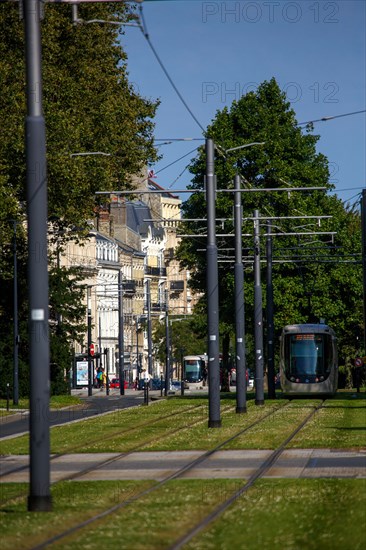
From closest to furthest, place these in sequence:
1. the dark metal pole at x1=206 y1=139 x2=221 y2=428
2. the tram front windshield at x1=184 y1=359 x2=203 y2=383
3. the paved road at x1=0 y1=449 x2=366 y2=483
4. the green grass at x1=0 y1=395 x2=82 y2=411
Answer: the paved road at x1=0 y1=449 x2=366 y2=483
the dark metal pole at x1=206 y1=139 x2=221 y2=428
the green grass at x1=0 y1=395 x2=82 y2=411
the tram front windshield at x1=184 y1=359 x2=203 y2=383

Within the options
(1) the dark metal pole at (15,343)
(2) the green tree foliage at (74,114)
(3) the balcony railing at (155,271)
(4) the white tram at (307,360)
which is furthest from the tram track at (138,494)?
(3) the balcony railing at (155,271)

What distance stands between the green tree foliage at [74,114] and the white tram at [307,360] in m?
10.3

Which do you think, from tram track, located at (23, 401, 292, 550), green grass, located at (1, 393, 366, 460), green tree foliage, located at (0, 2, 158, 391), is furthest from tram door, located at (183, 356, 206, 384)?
tram track, located at (23, 401, 292, 550)

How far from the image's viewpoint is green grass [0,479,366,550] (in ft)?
45.2

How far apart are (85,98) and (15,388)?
46.4ft

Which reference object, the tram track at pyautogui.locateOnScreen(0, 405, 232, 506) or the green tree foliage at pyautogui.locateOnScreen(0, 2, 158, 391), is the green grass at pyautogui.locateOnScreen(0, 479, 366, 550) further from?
the green tree foliage at pyautogui.locateOnScreen(0, 2, 158, 391)

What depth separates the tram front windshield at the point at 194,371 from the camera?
13100cm

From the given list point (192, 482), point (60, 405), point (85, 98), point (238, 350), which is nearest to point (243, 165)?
point (60, 405)

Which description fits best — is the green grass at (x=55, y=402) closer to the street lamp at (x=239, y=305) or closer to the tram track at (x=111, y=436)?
the tram track at (x=111, y=436)

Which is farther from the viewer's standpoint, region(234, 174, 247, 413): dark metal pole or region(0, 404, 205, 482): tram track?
region(234, 174, 247, 413): dark metal pole

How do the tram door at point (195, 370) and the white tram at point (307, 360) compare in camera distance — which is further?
the tram door at point (195, 370)

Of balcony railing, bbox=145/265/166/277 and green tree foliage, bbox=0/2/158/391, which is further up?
balcony railing, bbox=145/265/166/277

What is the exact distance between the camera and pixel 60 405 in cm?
6300

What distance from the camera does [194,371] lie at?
131 metres
